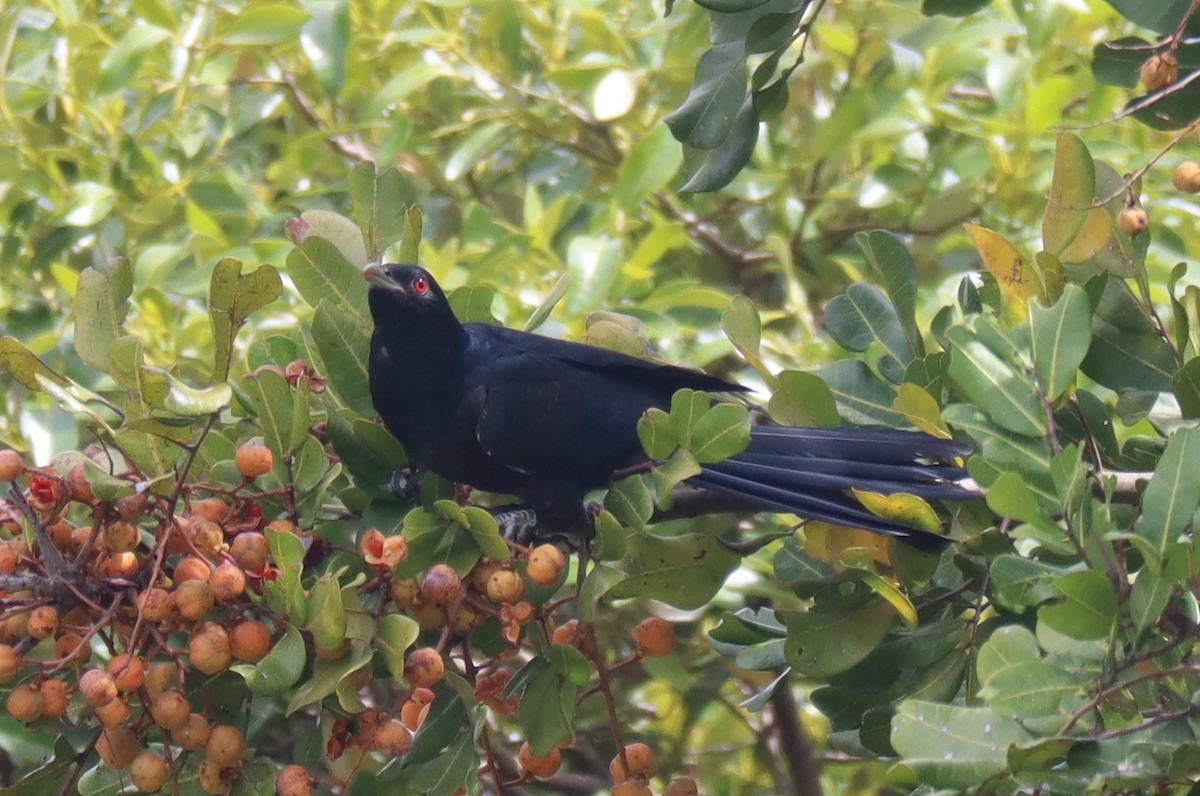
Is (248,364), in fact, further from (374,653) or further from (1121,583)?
(1121,583)

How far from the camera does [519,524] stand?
2279 millimetres

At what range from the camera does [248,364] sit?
2.00 metres

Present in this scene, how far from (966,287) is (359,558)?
3.00 feet

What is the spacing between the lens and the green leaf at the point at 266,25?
2924 mm

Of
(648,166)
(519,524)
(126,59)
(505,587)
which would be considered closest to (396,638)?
(505,587)

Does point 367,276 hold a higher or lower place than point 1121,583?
lower

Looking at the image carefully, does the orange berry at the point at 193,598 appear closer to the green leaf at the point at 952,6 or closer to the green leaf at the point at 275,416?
the green leaf at the point at 275,416

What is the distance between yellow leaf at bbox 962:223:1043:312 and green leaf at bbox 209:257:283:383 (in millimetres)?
844

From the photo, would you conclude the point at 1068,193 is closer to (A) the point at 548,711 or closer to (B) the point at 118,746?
(A) the point at 548,711

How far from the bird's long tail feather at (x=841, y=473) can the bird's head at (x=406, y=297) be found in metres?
0.67

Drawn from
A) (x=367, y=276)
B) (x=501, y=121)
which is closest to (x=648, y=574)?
(x=367, y=276)

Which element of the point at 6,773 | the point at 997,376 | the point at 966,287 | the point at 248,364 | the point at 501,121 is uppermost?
the point at 997,376

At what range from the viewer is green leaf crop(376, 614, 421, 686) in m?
1.44

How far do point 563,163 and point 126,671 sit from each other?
2.49 m
